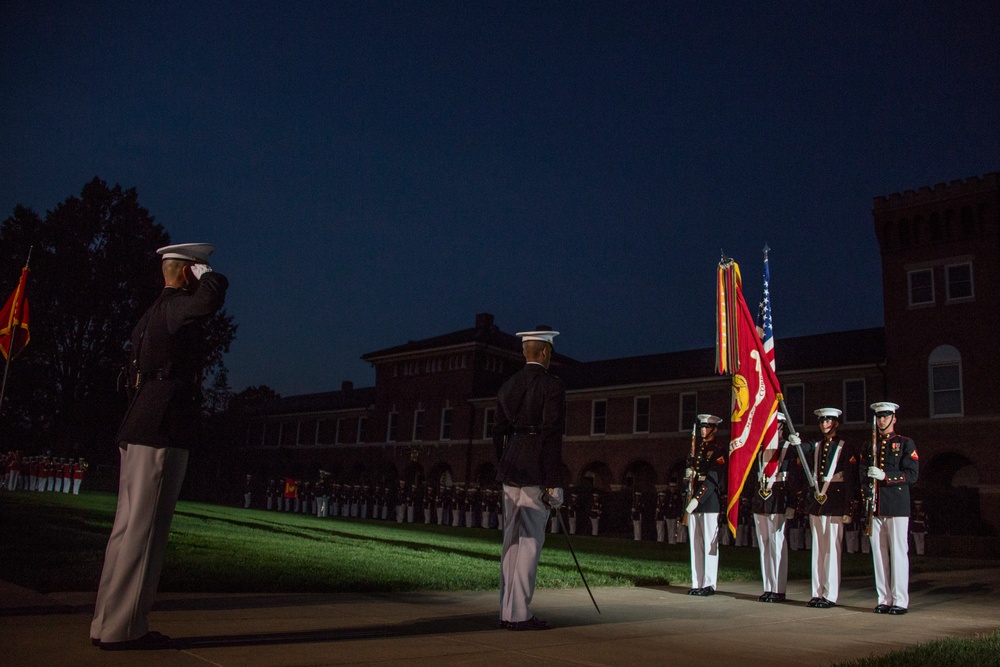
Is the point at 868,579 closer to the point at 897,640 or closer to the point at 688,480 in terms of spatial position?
the point at 688,480

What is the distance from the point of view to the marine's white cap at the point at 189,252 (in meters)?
5.02

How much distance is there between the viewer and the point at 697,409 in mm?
38812

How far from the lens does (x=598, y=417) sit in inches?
1704

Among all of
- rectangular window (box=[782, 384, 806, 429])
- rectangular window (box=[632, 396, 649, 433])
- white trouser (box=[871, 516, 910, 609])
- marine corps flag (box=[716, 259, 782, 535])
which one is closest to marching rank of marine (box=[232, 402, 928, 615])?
white trouser (box=[871, 516, 910, 609])

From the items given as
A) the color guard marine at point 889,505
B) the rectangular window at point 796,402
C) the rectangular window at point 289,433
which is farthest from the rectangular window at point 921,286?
the rectangular window at point 289,433

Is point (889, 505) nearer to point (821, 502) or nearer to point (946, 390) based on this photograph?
point (821, 502)

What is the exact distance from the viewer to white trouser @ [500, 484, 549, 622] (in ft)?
19.5

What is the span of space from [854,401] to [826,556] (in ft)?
90.9

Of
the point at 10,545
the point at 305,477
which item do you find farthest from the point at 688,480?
the point at 305,477

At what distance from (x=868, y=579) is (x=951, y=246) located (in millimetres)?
23241

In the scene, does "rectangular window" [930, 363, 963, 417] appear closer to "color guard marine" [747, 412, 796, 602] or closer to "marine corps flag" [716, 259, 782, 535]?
"marine corps flag" [716, 259, 782, 535]

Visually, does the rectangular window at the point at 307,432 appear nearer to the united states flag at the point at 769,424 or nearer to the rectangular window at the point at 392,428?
the rectangular window at the point at 392,428

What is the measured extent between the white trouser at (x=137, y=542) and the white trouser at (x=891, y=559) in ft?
24.0

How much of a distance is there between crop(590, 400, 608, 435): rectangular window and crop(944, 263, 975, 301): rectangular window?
682 inches
